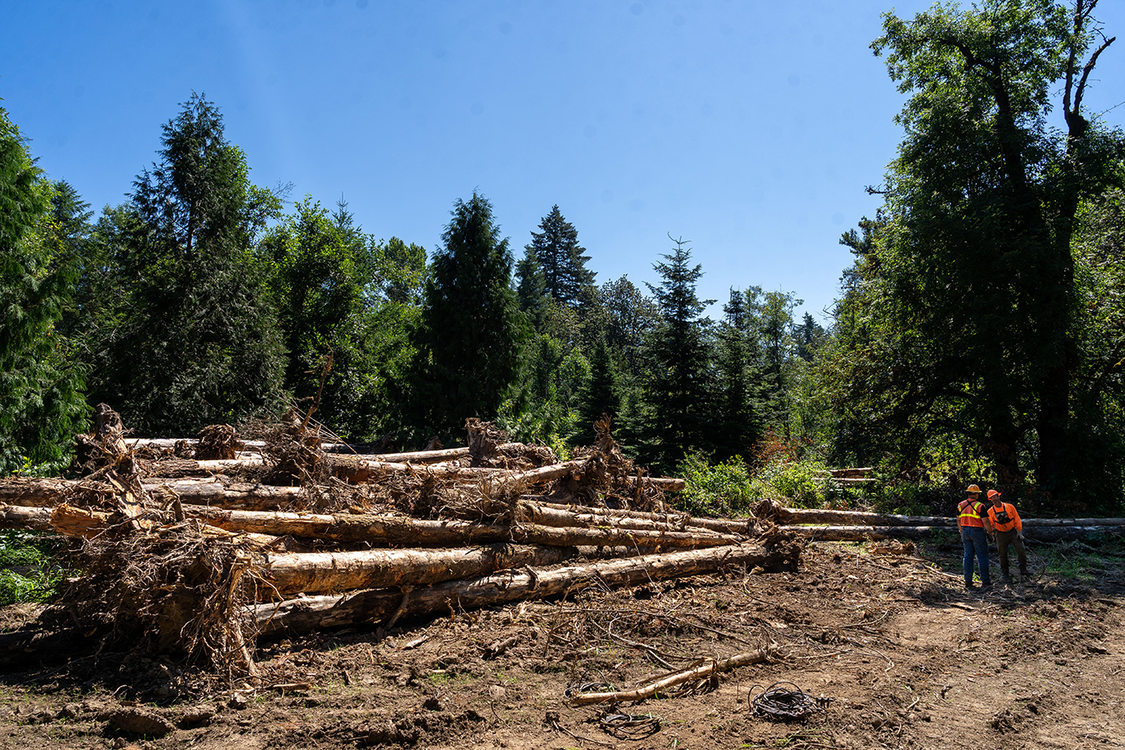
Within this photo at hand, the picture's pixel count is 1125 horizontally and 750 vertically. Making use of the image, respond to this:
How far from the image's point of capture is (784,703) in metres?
5.07

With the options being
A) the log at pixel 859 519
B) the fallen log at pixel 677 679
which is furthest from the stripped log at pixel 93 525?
the log at pixel 859 519

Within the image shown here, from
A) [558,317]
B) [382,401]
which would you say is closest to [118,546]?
[382,401]

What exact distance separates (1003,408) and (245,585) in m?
18.0

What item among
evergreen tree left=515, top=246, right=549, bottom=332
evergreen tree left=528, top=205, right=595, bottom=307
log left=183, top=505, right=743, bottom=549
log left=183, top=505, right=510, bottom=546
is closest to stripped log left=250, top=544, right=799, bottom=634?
log left=183, top=505, right=743, bottom=549

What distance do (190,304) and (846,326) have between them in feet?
72.2

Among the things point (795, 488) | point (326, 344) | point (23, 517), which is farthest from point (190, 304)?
point (795, 488)

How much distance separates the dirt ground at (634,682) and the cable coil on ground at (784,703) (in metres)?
0.08

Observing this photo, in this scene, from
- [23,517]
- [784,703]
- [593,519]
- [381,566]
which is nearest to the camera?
[784,703]

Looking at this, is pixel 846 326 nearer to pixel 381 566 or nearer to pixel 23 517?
pixel 381 566

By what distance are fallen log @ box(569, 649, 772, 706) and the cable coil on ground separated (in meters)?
0.50

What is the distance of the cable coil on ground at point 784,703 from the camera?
15.9 ft

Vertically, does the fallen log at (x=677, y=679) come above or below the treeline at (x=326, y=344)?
below

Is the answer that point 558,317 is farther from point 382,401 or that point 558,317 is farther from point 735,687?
point 735,687

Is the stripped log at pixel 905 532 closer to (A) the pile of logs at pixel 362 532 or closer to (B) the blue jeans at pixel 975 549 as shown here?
(A) the pile of logs at pixel 362 532
